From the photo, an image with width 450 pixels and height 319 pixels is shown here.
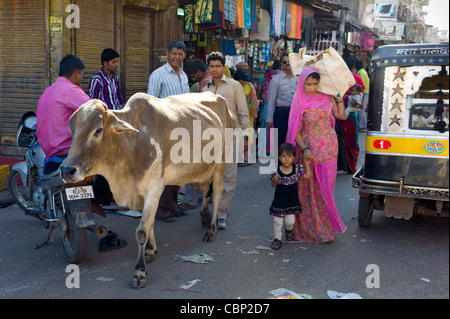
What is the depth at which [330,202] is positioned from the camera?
5.18 m

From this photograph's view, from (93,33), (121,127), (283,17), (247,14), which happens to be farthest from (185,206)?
(283,17)

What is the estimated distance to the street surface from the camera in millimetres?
3871

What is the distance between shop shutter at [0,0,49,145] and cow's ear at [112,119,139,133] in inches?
182

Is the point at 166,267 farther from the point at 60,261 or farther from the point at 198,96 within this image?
the point at 198,96

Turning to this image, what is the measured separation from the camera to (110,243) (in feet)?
15.8

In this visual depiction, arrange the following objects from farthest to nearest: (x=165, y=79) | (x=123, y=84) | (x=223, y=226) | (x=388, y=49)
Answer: (x=123, y=84), (x=165, y=79), (x=223, y=226), (x=388, y=49)

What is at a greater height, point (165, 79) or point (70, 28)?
point (70, 28)

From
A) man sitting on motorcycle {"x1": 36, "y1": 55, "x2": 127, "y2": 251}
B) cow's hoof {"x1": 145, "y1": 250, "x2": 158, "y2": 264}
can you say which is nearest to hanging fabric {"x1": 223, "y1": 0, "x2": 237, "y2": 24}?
man sitting on motorcycle {"x1": 36, "y1": 55, "x2": 127, "y2": 251}

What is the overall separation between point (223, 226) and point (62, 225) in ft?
6.34

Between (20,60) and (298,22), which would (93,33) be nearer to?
(20,60)

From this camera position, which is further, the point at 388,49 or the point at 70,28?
the point at 70,28

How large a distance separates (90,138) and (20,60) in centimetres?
514

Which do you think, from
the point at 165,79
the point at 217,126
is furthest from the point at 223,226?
the point at 165,79

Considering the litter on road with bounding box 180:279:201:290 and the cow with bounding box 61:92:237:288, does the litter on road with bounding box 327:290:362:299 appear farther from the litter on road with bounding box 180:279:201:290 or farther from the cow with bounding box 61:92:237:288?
the cow with bounding box 61:92:237:288
